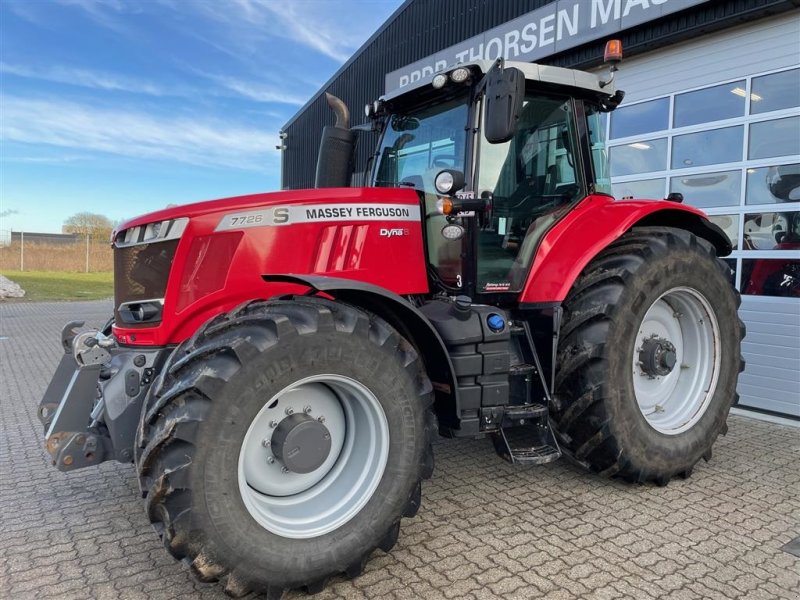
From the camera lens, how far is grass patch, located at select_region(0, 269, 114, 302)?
57.3ft

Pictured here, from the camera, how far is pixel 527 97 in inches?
135

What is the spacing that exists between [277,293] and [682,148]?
5.13 metres

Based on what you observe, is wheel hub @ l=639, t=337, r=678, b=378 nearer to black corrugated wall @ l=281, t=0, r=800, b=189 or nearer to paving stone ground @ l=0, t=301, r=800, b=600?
paving stone ground @ l=0, t=301, r=800, b=600

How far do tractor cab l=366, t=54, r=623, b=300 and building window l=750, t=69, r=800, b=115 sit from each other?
2514 millimetres

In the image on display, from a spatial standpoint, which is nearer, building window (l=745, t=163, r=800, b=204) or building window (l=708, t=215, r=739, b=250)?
building window (l=745, t=163, r=800, b=204)

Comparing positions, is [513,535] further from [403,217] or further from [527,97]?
[527,97]

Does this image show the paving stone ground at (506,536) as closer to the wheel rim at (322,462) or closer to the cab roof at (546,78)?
the wheel rim at (322,462)

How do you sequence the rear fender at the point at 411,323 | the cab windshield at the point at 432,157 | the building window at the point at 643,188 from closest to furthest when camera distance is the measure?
1. the rear fender at the point at 411,323
2. the cab windshield at the point at 432,157
3. the building window at the point at 643,188

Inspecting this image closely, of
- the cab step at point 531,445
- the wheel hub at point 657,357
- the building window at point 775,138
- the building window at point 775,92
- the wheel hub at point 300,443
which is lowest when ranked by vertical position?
the cab step at point 531,445

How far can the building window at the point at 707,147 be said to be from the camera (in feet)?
18.7

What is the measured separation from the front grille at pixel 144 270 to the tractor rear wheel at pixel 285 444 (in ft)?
1.44

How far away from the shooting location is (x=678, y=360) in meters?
3.93

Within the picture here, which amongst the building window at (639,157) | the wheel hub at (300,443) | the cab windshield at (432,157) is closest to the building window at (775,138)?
the building window at (639,157)

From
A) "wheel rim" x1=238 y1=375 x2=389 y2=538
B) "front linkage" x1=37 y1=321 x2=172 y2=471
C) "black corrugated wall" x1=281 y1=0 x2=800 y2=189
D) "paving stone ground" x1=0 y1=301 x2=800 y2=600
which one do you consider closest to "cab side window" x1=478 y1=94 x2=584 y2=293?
"black corrugated wall" x1=281 y1=0 x2=800 y2=189
